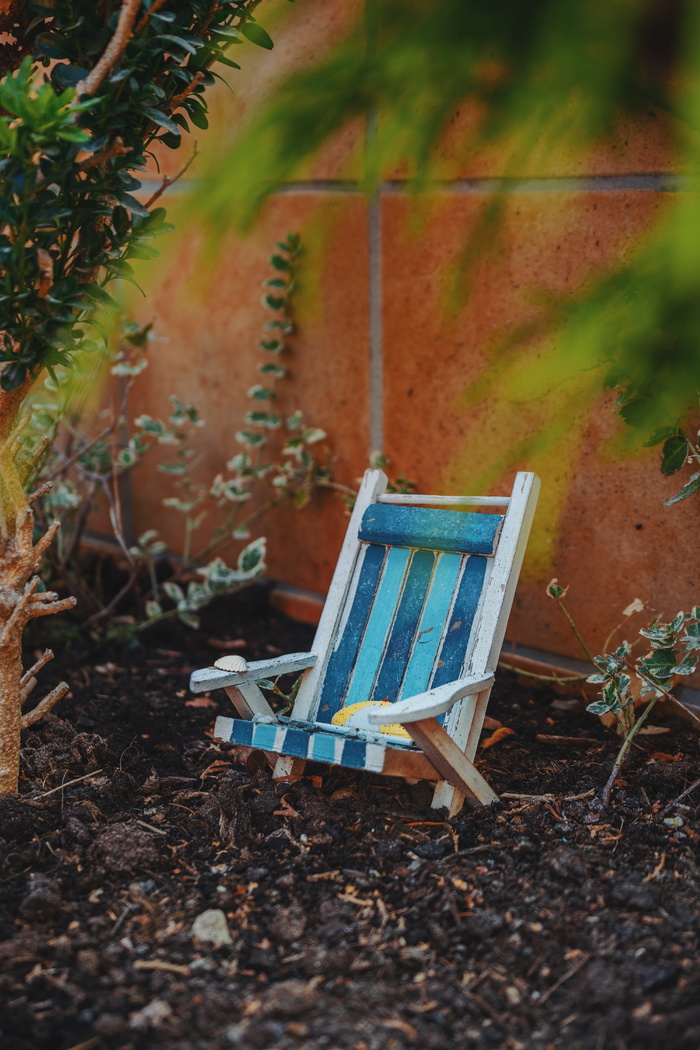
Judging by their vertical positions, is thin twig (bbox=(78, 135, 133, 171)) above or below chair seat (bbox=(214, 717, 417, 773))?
above

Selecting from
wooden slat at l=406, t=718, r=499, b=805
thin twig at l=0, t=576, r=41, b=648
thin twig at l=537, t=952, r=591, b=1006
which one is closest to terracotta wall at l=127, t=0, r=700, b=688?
wooden slat at l=406, t=718, r=499, b=805

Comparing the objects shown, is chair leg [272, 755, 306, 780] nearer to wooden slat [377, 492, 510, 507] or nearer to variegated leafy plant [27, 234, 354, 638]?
wooden slat [377, 492, 510, 507]

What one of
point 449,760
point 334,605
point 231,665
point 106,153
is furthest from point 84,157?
point 449,760

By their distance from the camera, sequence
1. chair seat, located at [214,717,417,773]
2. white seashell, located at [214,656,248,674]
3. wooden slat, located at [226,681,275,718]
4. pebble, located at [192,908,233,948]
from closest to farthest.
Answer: pebble, located at [192,908,233,948] → chair seat, located at [214,717,417,773] → white seashell, located at [214,656,248,674] → wooden slat, located at [226,681,275,718]

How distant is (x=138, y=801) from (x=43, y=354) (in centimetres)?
107

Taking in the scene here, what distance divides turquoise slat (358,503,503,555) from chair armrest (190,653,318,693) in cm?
39

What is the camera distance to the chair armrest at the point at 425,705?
1688 millimetres

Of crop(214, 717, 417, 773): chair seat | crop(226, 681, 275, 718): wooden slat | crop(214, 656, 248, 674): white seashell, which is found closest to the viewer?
crop(214, 717, 417, 773): chair seat

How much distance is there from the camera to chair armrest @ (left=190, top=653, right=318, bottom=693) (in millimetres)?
2020

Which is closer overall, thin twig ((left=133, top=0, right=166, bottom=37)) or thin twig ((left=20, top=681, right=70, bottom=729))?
thin twig ((left=133, top=0, right=166, bottom=37))

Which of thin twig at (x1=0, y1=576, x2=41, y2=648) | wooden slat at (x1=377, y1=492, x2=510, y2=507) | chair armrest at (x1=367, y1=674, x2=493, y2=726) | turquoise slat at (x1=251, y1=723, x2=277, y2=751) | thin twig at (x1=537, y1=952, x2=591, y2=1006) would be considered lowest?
thin twig at (x1=537, y1=952, x2=591, y2=1006)

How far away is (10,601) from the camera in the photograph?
2.01 m

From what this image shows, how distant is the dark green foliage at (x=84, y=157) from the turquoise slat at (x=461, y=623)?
109cm

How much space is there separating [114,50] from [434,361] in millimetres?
1474
